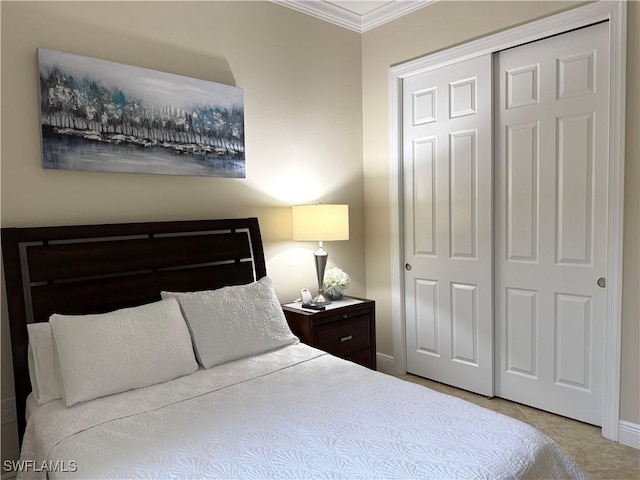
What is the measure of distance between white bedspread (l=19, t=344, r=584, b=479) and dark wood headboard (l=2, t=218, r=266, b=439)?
501mm

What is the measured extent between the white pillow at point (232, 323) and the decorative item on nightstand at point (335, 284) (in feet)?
2.42

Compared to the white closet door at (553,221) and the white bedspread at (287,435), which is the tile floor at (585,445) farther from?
the white bedspread at (287,435)

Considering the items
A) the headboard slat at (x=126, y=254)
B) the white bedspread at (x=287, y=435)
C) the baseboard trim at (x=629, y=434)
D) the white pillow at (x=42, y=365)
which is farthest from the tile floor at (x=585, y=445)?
the white pillow at (x=42, y=365)

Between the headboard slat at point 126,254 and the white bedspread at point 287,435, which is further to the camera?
the headboard slat at point 126,254

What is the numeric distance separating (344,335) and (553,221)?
4.86 feet

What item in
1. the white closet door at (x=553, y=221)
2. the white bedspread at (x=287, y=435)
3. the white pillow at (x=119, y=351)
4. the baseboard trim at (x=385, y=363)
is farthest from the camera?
the baseboard trim at (x=385, y=363)

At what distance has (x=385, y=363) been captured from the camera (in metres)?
3.88

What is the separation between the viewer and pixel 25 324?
7.10 ft

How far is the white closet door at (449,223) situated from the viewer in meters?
3.20

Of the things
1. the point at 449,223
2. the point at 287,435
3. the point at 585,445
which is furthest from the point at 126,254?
the point at 585,445

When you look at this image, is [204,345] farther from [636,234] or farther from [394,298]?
[636,234]

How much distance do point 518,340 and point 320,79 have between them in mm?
2323

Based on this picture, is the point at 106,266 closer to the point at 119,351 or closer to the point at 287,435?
the point at 119,351

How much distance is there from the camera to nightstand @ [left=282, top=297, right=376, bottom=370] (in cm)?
297
